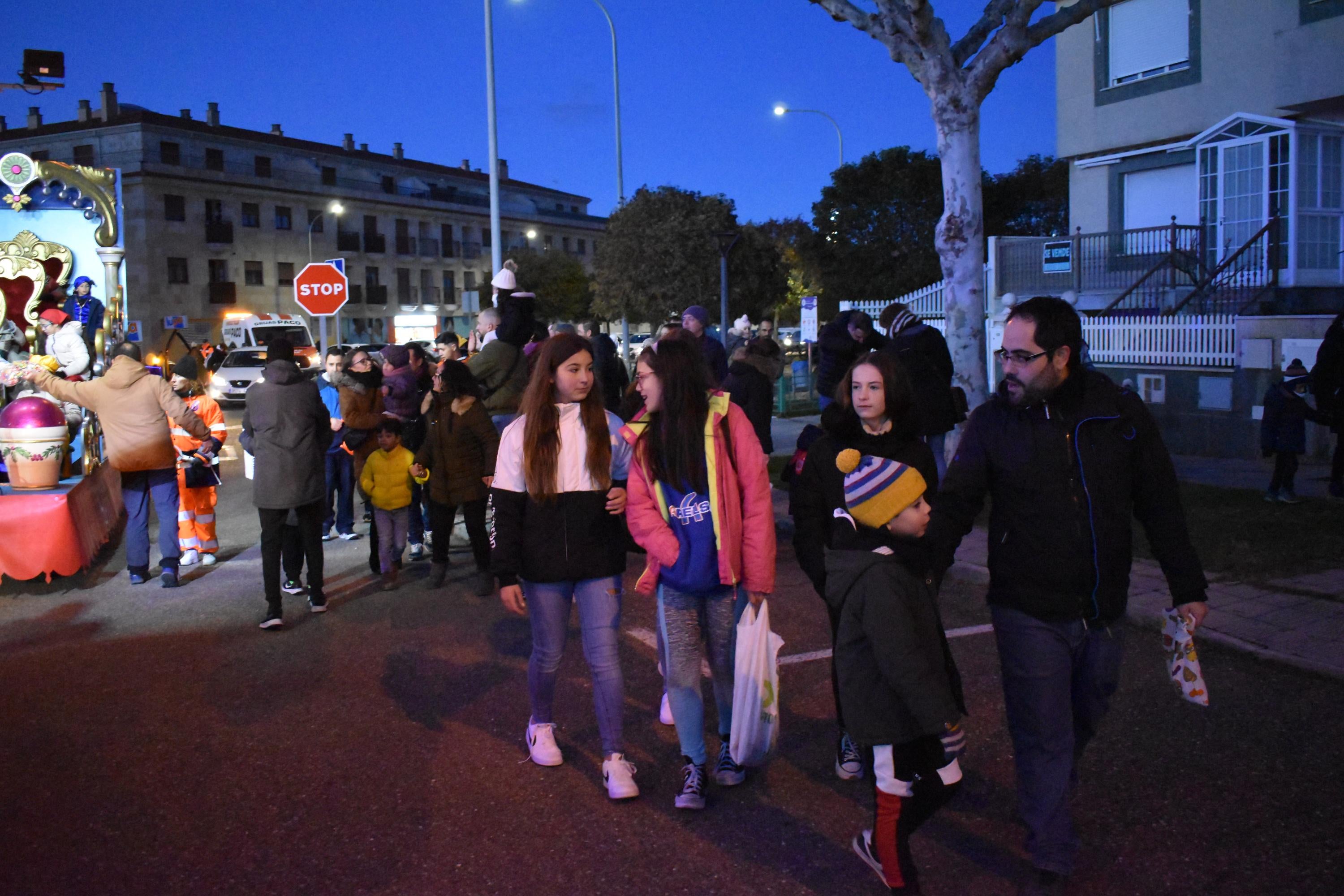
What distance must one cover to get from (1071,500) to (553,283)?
49625 millimetres

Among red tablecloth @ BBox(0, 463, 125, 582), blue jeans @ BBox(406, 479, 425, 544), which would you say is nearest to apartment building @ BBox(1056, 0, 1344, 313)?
blue jeans @ BBox(406, 479, 425, 544)

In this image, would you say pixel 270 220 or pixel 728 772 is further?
pixel 270 220

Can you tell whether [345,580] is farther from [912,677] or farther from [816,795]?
[912,677]

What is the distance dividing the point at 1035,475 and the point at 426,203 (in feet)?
225

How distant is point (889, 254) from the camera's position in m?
38.0

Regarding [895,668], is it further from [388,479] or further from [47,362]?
[47,362]

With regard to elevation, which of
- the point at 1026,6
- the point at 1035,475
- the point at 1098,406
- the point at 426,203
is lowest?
the point at 1035,475

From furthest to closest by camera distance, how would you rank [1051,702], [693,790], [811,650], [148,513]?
[148,513]
[811,650]
[693,790]
[1051,702]

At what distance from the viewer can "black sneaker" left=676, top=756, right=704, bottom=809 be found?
4258 mm

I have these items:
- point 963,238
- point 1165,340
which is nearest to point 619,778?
point 963,238

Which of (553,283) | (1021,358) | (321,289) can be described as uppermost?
(553,283)

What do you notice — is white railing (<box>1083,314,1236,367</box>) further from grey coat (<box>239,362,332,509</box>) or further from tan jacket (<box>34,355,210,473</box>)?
tan jacket (<box>34,355,210,473</box>)

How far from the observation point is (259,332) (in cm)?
3791

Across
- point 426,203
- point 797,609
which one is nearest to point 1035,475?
point 797,609
